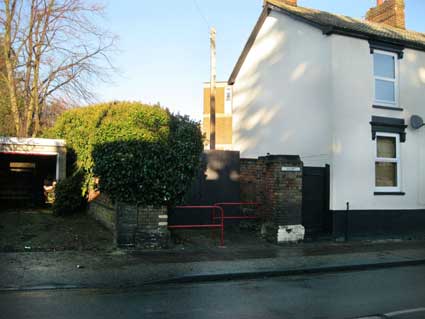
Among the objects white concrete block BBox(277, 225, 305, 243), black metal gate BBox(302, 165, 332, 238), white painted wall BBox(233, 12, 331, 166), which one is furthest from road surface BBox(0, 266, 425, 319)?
white painted wall BBox(233, 12, 331, 166)

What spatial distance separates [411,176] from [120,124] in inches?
383

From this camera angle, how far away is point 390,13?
18859 millimetres

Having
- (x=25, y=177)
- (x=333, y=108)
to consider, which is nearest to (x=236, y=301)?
(x=333, y=108)

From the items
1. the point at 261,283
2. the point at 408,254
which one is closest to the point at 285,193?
the point at 408,254

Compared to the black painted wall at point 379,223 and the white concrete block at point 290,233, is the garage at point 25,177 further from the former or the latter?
the black painted wall at point 379,223

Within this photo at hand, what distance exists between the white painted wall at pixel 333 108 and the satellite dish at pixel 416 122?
169 millimetres

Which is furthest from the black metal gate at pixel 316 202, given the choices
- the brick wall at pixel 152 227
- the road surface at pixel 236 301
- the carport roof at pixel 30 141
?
the carport roof at pixel 30 141

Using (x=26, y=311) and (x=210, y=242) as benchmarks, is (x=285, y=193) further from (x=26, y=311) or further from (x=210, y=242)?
(x=26, y=311)

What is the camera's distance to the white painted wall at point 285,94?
14.2 m

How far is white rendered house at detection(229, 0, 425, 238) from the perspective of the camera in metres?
13.7

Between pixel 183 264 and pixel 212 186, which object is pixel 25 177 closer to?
pixel 212 186

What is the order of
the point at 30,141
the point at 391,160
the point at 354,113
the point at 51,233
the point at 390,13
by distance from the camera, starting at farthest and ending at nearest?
the point at 390,13 < the point at 30,141 < the point at 391,160 < the point at 354,113 < the point at 51,233

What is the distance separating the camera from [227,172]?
46.7 ft

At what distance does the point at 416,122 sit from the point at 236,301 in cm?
1079
